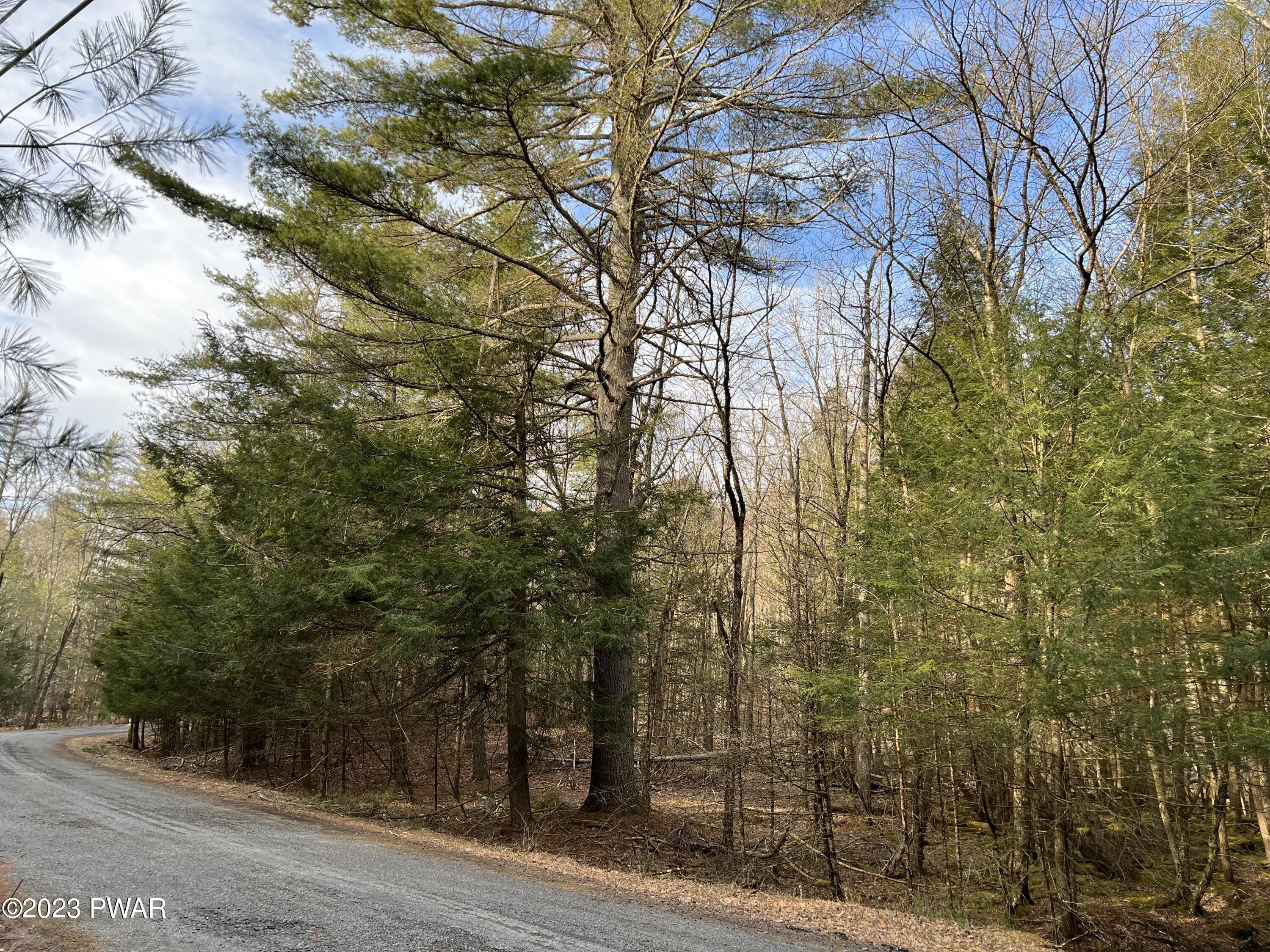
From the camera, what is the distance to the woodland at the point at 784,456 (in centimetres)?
611

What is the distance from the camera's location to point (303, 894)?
5207 mm

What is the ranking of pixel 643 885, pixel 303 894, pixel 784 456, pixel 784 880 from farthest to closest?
pixel 784 456 < pixel 784 880 < pixel 643 885 < pixel 303 894

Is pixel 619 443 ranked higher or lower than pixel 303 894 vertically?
higher

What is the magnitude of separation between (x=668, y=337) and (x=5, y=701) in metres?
35.6

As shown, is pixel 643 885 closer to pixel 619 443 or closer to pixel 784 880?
pixel 784 880

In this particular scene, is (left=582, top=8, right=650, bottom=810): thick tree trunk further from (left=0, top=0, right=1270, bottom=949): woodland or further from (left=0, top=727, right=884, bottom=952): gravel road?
(left=0, top=727, right=884, bottom=952): gravel road

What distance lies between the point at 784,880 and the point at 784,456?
22.4 feet

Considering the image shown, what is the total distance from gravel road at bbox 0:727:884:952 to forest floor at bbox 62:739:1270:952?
84 centimetres

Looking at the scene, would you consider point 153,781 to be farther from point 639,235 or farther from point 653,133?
point 653,133

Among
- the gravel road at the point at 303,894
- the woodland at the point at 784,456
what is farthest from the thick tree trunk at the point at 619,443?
the gravel road at the point at 303,894

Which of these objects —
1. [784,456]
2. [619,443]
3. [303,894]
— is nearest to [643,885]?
[303,894]

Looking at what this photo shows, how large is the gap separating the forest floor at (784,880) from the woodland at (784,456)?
11cm

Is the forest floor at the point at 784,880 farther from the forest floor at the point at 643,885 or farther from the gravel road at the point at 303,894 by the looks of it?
the gravel road at the point at 303,894

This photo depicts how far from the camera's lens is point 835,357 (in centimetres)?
1242
